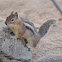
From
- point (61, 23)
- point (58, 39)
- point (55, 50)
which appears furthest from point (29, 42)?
point (61, 23)

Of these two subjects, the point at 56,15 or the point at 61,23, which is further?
the point at 56,15

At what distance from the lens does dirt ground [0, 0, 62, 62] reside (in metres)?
8.23

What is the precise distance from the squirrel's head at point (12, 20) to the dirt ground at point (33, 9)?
3360 millimetres

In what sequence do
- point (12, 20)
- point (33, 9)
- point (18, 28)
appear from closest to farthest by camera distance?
point (12, 20), point (18, 28), point (33, 9)

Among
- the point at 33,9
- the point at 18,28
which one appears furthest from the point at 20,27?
the point at 33,9

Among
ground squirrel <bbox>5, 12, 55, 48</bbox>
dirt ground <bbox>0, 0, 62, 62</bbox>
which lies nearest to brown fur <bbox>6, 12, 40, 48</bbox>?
ground squirrel <bbox>5, 12, 55, 48</bbox>

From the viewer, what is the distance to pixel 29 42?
451 centimetres

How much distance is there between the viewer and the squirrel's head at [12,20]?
13.4 ft

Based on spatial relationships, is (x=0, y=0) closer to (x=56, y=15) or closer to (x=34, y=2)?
(x=34, y=2)

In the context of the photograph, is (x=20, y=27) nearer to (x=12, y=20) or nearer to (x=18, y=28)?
(x=18, y=28)

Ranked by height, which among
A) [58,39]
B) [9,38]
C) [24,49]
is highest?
[9,38]

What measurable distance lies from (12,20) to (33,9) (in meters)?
4.95

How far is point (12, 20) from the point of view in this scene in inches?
163

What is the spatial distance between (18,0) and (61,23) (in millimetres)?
3096
